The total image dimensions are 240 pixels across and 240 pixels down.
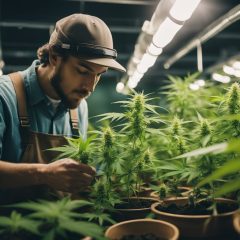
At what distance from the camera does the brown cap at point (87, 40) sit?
1.54 m

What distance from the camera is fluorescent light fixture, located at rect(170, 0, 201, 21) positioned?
1.99 metres

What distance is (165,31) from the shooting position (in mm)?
2572

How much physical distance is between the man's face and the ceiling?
283 cm

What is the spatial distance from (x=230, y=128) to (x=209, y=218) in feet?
1.17

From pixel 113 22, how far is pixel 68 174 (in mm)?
5735

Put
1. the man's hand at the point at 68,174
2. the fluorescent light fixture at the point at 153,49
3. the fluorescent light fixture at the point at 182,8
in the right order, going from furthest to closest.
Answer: the fluorescent light fixture at the point at 153,49, the fluorescent light fixture at the point at 182,8, the man's hand at the point at 68,174

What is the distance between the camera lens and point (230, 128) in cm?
127

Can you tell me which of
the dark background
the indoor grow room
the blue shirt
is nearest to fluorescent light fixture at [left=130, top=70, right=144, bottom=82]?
the dark background

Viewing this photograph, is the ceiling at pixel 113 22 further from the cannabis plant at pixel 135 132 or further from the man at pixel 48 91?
the cannabis plant at pixel 135 132

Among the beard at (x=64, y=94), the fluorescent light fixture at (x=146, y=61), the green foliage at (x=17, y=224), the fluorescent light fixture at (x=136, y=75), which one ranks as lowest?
the green foliage at (x=17, y=224)

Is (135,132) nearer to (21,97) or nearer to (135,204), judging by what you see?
(135,204)

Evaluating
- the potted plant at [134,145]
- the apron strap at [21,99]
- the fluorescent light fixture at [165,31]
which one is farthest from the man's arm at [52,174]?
the fluorescent light fixture at [165,31]

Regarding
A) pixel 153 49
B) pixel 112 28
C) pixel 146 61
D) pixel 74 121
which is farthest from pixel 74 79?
pixel 112 28

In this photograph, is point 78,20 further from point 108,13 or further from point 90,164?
point 108,13
